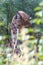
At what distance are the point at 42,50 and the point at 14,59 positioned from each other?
18 centimetres

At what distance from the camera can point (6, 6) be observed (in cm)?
944

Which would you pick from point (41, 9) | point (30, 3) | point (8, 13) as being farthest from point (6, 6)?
point (41, 9)

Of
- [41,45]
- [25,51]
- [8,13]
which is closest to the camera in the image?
[25,51]

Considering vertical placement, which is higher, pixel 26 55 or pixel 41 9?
pixel 41 9

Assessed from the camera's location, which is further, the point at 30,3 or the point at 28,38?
the point at 30,3

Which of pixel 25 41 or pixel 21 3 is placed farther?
pixel 21 3

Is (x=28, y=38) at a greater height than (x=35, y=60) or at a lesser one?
greater

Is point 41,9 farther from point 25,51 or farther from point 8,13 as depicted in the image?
point 8,13

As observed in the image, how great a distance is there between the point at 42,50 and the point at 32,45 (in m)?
0.09

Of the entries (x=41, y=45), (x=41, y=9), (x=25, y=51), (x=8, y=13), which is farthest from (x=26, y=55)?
(x=8, y=13)

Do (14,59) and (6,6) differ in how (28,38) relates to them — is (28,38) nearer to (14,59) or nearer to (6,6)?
(14,59)

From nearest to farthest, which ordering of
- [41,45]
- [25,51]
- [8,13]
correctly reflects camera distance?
[25,51], [41,45], [8,13]

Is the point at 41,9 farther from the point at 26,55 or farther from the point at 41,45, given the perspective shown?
the point at 26,55

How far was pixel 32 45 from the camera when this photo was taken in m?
1.46
